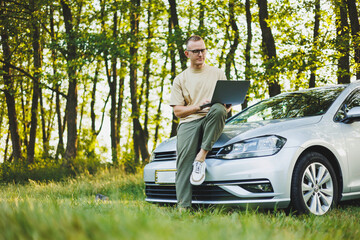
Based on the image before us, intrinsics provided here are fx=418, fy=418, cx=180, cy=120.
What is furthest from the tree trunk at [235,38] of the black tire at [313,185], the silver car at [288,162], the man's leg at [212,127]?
the black tire at [313,185]

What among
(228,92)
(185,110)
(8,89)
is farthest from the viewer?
(8,89)

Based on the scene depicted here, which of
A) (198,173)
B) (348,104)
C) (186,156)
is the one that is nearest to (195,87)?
(186,156)

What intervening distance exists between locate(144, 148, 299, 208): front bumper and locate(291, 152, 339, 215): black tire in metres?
0.10

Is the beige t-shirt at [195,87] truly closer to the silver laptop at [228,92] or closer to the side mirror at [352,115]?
the silver laptop at [228,92]

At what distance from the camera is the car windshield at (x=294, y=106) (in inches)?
206

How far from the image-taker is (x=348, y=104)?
5.30 m

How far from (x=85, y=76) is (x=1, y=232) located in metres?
12.0

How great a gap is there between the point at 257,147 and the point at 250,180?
1.17 ft

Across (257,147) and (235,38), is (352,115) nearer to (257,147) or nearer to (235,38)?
(257,147)

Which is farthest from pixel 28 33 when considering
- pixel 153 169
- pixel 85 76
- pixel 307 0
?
pixel 153 169

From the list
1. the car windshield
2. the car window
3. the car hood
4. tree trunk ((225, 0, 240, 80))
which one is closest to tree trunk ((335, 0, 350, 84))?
tree trunk ((225, 0, 240, 80))

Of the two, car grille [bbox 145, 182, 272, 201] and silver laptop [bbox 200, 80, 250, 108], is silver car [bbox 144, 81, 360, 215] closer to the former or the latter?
car grille [bbox 145, 182, 272, 201]

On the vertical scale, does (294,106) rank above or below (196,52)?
below

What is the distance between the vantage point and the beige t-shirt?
514cm
